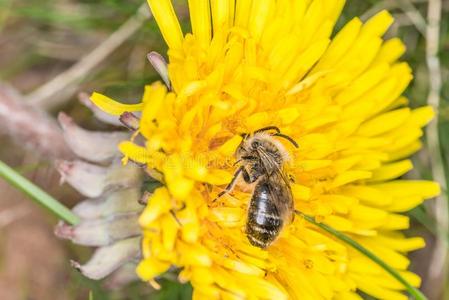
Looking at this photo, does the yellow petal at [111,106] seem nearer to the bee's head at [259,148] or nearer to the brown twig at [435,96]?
the bee's head at [259,148]

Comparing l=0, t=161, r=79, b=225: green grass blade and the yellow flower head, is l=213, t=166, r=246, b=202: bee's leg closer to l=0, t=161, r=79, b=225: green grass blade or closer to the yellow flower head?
the yellow flower head

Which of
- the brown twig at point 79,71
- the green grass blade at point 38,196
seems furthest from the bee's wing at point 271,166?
the brown twig at point 79,71

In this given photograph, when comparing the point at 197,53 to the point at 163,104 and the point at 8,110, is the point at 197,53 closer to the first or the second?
the point at 163,104

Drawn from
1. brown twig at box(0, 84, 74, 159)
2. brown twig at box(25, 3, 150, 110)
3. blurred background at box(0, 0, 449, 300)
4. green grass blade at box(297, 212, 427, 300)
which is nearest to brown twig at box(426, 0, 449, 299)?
blurred background at box(0, 0, 449, 300)

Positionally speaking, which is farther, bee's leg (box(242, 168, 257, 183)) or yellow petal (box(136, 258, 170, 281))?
bee's leg (box(242, 168, 257, 183))

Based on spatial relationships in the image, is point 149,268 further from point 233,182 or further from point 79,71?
point 79,71

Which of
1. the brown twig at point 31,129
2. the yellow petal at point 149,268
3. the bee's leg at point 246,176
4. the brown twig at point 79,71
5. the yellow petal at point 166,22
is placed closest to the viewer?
the yellow petal at point 149,268
